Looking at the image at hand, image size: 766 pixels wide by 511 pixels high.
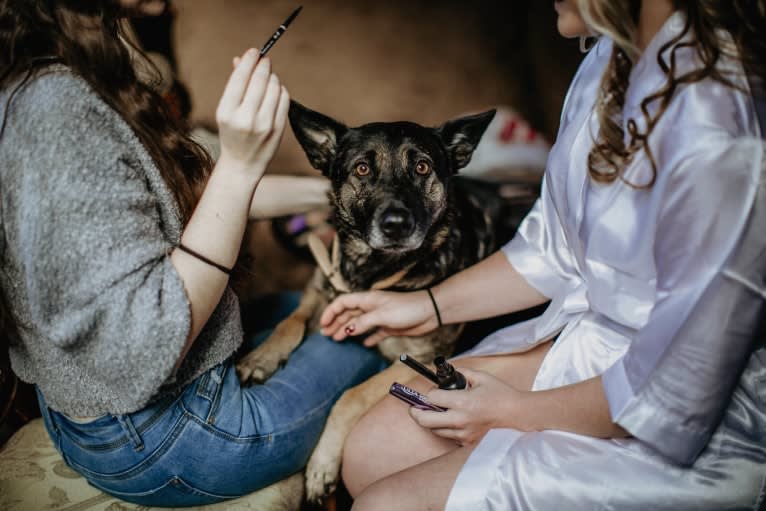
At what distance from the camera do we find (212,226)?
0.87 meters

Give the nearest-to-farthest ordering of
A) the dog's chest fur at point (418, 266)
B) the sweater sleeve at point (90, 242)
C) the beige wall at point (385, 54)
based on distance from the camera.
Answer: the sweater sleeve at point (90, 242), the dog's chest fur at point (418, 266), the beige wall at point (385, 54)

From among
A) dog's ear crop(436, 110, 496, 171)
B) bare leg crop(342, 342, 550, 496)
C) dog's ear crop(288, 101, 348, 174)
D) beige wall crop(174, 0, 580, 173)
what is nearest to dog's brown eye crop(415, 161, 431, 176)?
dog's ear crop(436, 110, 496, 171)

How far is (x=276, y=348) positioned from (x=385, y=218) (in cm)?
50

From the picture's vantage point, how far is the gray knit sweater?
771 mm

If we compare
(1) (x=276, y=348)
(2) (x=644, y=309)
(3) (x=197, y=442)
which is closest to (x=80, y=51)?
(3) (x=197, y=442)

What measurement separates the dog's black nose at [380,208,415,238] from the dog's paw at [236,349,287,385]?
1.56 ft

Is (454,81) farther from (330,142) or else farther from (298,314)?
(298,314)

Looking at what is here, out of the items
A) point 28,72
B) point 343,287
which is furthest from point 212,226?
point 343,287

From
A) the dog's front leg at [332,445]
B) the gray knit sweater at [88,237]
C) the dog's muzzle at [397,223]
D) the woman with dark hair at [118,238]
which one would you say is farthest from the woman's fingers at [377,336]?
the gray knit sweater at [88,237]

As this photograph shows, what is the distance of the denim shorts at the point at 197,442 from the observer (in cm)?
103

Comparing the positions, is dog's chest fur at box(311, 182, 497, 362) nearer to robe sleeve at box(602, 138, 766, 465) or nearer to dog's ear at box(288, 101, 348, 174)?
dog's ear at box(288, 101, 348, 174)

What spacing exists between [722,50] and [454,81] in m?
2.19

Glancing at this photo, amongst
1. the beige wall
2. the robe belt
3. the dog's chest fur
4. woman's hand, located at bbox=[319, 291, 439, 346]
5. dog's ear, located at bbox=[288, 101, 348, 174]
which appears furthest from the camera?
the beige wall

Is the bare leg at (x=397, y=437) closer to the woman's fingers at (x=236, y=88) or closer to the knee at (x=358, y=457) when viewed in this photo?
the knee at (x=358, y=457)
